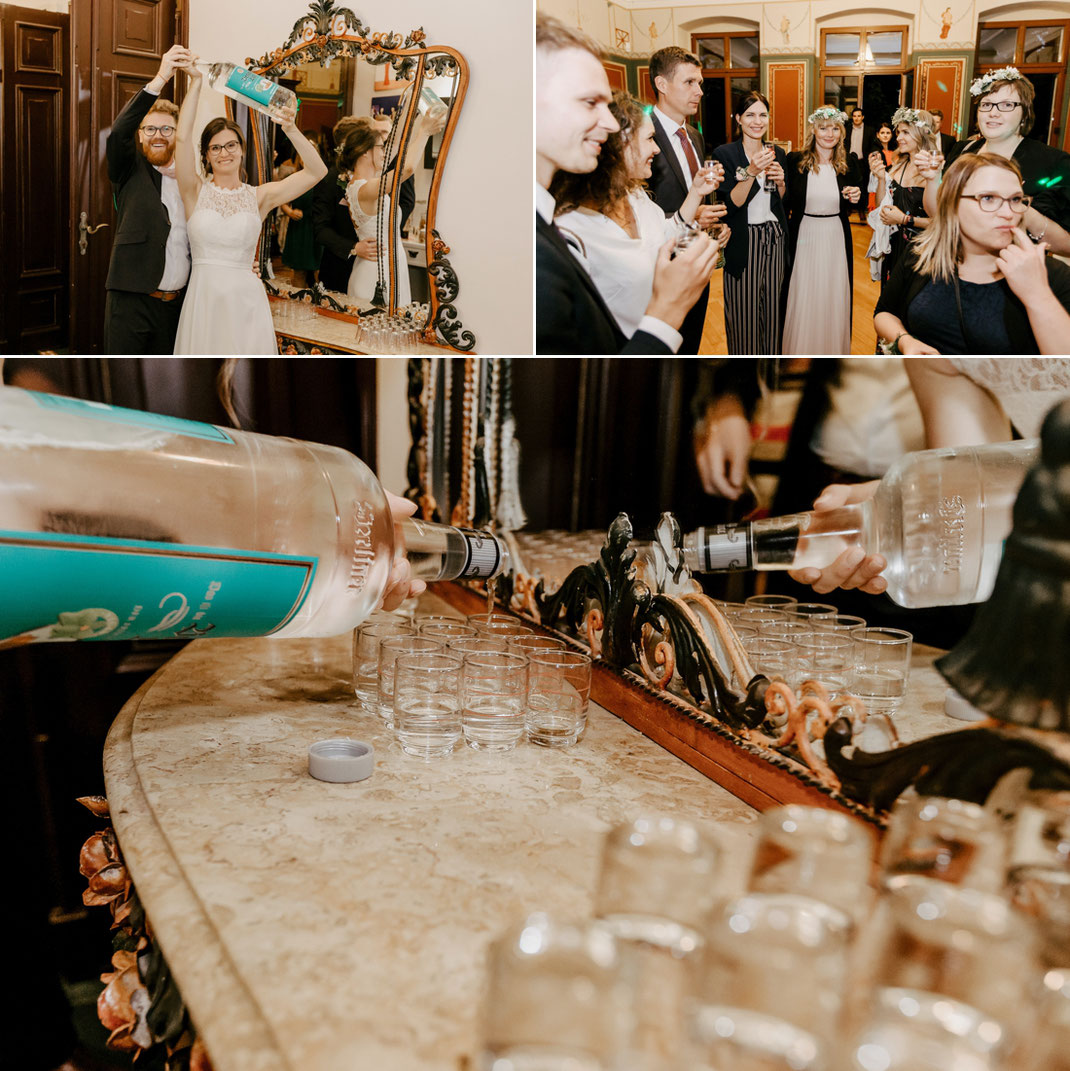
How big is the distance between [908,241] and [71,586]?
1.23m

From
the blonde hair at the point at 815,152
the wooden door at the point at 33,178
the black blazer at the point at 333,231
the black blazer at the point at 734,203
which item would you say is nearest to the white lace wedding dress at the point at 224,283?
the black blazer at the point at 333,231

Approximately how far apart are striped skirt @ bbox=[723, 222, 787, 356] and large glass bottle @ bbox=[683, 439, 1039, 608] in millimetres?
460

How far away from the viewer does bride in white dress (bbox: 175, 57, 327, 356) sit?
1978mm

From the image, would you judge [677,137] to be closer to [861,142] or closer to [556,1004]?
[861,142]

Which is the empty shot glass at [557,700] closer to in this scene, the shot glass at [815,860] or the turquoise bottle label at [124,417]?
the turquoise bottle label at [124,417]

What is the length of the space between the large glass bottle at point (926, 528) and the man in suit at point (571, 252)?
1.57 feet

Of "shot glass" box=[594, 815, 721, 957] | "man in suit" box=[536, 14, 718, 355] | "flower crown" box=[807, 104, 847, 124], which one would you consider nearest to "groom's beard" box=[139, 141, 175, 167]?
"man in suit" box=[536, 14, 718, 355]

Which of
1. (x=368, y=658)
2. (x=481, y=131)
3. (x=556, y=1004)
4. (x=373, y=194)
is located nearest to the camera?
(x=556, y=1004)

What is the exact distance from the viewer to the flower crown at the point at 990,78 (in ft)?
4.76

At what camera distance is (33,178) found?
2.00 metres

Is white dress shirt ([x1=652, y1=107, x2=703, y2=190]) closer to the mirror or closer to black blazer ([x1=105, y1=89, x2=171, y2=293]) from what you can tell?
the mirror

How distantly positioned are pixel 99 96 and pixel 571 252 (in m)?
0.97

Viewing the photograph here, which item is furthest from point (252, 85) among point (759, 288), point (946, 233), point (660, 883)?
point (660, 883)

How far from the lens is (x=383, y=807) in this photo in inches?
41.7
